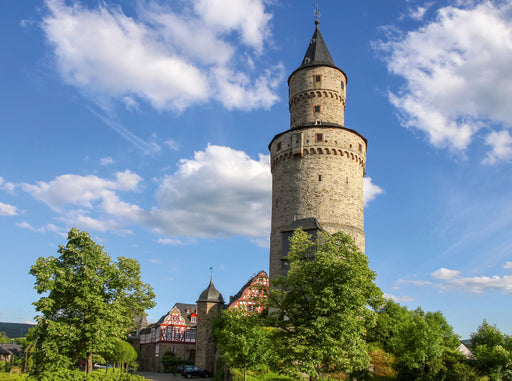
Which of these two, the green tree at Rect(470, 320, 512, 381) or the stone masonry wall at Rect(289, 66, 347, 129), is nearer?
the green tree at Rect(470, 320, 512, 381)

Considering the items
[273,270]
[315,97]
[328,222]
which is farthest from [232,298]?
[315,97]

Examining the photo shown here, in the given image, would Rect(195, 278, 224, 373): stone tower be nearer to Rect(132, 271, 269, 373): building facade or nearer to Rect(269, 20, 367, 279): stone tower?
Rect(132, 271, 269, 373): building facade

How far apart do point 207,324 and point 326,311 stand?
30.2m

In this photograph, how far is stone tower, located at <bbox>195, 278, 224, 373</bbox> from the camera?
45719 mm

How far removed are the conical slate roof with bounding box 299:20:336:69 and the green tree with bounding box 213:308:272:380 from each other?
26077mm

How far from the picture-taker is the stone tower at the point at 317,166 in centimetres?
3638

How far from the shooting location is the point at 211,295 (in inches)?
1900

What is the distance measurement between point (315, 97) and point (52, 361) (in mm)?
29857

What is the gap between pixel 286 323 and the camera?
21562mm

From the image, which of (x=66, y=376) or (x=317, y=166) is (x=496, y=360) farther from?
(x=66, y=376)

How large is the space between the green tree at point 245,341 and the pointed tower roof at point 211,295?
73.9ft

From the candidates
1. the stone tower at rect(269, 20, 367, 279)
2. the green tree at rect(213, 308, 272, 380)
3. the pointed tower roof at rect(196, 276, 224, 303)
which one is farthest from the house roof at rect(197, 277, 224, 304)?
the green tree at rect(213, 308, 272, 380)

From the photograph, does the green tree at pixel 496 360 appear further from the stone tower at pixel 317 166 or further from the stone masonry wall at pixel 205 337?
the stone masonry wall at pixel 205 337

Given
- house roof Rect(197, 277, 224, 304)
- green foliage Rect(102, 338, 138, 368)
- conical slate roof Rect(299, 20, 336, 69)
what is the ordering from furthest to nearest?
house roof Rect(197, 277, 224, 304) < conical slate roof Rect(299, 20, 336, 69) < green foliage Rect(102, 338, 138, 368)
